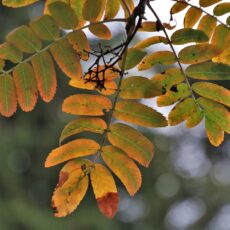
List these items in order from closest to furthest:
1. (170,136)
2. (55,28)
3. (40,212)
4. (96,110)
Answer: (55,28) → (96,110) → (40,212) → (170,136)

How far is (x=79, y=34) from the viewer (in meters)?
1.27

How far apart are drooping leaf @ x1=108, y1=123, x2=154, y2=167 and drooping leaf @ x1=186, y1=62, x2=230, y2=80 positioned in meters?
0.18

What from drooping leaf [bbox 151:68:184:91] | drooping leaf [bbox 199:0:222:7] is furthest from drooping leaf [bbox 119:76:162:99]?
drooping leaf [bbox 199:0:222:7]

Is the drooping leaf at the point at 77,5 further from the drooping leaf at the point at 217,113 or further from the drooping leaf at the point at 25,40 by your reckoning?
the drooping leaf at the point at 217,113

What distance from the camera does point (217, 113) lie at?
131 centimetres

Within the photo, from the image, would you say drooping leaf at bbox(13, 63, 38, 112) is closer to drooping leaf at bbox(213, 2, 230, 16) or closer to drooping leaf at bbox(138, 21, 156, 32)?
drooping leaf at bbox(138, 21, 156, 32)

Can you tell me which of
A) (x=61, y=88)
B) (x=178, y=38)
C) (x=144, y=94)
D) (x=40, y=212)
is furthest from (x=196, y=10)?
(x=61, y=88)

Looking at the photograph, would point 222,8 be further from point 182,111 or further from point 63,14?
point 63,14

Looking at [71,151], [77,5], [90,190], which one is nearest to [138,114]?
[71,151]

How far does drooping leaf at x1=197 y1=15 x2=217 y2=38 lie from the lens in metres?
1.36

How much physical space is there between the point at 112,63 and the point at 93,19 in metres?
0.10

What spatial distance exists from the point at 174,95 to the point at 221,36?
16cm

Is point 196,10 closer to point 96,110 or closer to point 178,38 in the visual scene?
point 178,38

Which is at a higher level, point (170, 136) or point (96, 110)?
point (96, 110)
